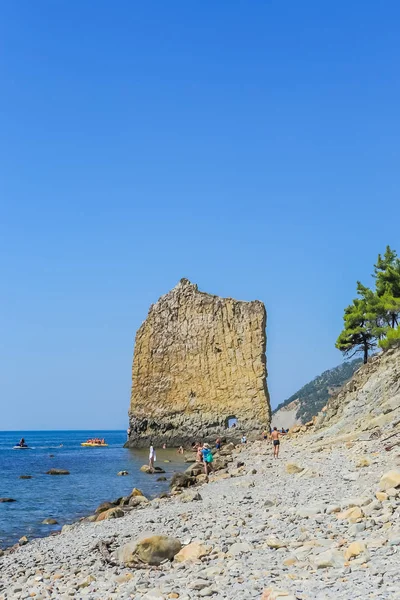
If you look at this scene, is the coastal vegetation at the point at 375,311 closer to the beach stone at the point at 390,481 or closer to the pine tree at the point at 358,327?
the pine tree at the point at 358,327

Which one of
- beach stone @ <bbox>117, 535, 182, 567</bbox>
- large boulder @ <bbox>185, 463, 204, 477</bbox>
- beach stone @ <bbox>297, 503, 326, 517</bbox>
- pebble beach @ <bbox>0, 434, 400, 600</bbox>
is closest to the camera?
pebble beach @ <bbox>0, 434, 400, 600</bbox>

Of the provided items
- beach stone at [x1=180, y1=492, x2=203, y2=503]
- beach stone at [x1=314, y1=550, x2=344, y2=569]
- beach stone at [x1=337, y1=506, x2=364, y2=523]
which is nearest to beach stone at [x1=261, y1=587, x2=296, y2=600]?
beach stone at [x1=314, y1=550, x2=344, y2=569]

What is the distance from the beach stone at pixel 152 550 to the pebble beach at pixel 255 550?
0.36 ft

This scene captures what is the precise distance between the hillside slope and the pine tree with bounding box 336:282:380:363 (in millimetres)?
50346

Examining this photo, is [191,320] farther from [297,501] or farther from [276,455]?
[297,501]

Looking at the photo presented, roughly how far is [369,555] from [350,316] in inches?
1388

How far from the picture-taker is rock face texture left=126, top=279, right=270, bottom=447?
54.9m

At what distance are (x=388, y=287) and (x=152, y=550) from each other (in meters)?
32.1

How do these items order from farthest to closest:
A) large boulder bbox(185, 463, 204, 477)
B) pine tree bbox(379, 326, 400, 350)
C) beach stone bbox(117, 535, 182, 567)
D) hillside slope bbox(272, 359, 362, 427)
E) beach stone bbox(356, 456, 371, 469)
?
hillside slope bbox(272, 359, 362, 427) → pine tree bbox(379, 326, 400, 350) → large boulder bbox(185, 463, 204, 477) → beach stone bbox(356, 456, 371, 469) → beach stone bbox(117, 535, 182, 567)

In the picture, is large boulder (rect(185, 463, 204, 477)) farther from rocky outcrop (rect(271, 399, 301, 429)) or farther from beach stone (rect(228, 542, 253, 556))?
rocky outcrop (rect(271, 399, 301, 429))

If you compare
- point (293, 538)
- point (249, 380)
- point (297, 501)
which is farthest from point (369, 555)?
point (249, 380)

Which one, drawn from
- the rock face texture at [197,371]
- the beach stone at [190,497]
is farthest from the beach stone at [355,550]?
the rock face texture at [197,371]

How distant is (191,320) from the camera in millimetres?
58344

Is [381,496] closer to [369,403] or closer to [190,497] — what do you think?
[190,497]
